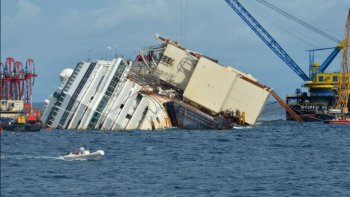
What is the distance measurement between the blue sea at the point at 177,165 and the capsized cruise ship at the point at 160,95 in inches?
160

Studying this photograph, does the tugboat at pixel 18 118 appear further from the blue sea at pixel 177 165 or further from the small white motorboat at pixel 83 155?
the small white motorboat at pixel 83 155

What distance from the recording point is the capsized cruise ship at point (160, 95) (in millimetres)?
134750

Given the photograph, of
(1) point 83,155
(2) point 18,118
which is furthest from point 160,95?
(1) point 83,155

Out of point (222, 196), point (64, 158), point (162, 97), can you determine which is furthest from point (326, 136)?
point (222, 196)

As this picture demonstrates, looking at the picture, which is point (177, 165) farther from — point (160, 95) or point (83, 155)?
point (160, 95)

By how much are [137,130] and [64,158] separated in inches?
1798

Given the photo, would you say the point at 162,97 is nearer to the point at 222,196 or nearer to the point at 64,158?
the point at 64,158

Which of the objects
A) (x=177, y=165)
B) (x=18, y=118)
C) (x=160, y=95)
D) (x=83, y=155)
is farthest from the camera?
(x=18, y=118)

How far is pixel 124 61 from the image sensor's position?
→ 140375 mm

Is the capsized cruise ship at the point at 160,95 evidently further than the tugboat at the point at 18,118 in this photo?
No

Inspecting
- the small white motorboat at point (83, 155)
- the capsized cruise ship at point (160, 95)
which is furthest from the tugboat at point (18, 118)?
the small white motorboat at point (83, 155)

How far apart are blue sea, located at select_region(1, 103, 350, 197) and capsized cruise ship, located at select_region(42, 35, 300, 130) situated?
407cm

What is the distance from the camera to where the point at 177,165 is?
285ft

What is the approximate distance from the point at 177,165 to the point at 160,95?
54.2 m
